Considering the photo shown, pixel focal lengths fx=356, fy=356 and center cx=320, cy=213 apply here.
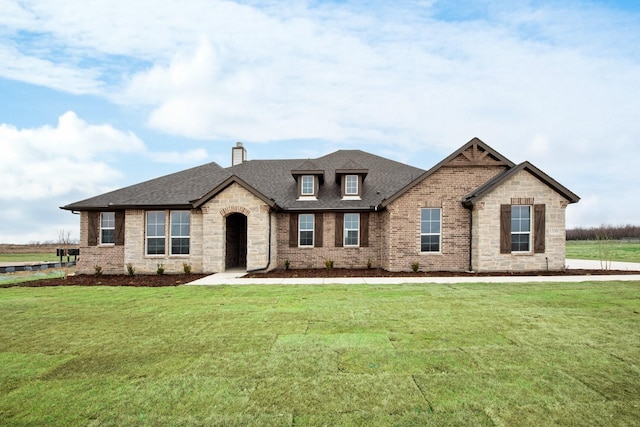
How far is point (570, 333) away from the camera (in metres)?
6.64

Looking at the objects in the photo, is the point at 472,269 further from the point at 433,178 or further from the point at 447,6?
the point at 447,6

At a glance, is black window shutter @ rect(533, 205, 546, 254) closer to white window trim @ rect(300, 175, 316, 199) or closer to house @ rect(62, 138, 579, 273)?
house @ rect(62, 138, 579, 273)

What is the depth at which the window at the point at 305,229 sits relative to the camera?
1883 cm

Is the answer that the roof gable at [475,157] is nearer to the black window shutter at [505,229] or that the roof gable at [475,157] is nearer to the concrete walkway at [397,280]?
the black window shutter at [505,229]

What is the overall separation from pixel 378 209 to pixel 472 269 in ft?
17.0

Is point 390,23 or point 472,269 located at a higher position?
point 390,23

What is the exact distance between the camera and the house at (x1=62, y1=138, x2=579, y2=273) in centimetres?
1605

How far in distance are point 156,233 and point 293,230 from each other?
6.81 m

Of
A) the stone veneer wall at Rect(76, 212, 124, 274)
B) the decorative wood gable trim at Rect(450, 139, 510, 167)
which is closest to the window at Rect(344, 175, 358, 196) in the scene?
the decorative wood gable trim at Rect(450, 139, 510, 167)

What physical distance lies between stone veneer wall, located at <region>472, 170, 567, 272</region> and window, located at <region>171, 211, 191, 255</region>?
1376cm

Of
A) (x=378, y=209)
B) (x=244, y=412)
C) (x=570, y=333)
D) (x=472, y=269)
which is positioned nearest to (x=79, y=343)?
(x=244, y=412)

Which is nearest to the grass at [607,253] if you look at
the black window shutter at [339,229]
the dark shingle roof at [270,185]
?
the dark shingle roof at [270,185]

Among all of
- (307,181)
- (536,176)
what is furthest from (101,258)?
(536,176)

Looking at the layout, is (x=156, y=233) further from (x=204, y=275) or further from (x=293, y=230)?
(x=293, y=230)
